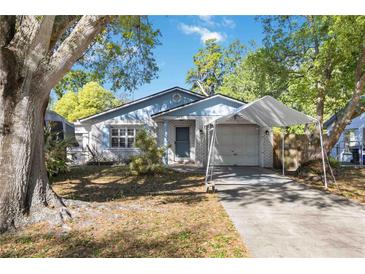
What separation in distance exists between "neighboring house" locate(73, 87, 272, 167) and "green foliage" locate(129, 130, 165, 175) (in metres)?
4.00

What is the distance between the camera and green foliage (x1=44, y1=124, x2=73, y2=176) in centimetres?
1063

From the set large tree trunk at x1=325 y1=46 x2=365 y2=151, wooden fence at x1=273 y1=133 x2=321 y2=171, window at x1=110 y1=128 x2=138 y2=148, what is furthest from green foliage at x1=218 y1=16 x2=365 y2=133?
window at x1=110 y1=128 x2=138 y2=148

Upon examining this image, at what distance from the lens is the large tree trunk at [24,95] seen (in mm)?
4793

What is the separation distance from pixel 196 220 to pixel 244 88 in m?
26.5

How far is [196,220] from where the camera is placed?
547cm

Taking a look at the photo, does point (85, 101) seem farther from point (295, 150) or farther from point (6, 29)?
point (6, 29)

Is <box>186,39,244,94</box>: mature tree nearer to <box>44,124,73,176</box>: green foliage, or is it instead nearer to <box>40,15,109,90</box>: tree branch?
<box>44,124,73,176</box>: green foliage

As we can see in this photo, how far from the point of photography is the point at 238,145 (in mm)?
15758

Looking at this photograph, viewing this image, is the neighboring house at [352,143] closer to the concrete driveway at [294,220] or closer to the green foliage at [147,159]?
the concrete driveway at [294,220]

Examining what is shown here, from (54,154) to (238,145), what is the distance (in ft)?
31.5

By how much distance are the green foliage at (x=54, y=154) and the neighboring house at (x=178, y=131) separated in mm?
4955

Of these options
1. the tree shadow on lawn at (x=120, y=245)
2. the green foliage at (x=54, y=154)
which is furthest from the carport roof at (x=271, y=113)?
the green foliage at (x=54, y=154)

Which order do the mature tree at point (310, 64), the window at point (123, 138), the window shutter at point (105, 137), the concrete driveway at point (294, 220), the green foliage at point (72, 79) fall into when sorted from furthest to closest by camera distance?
1. the window at point (123, 138)
2. the window shutter at point (105, 137)
3. the green foliage at point (72, 79)
4. the mature tree at point (310, 64)
5. the concrete driveway at point (294, 220)
